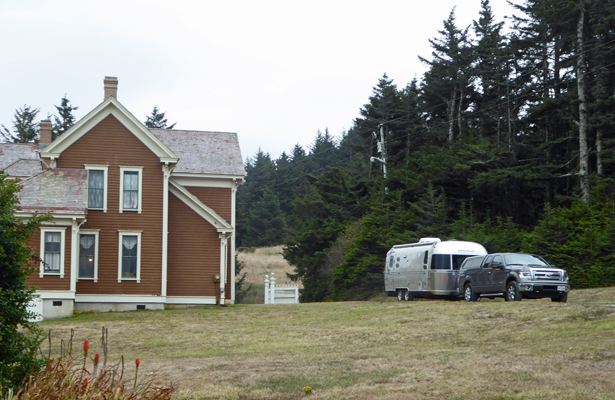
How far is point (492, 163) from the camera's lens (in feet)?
141

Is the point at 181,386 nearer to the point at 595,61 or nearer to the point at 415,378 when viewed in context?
the point at 415,378

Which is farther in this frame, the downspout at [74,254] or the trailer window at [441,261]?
the trailer window at [441,261]

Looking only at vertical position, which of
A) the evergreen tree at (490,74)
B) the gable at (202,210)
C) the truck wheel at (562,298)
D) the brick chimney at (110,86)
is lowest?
the truck wheel at (562,298)

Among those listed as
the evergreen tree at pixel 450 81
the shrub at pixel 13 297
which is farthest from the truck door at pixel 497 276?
the evergreen tree at pixel 450 81

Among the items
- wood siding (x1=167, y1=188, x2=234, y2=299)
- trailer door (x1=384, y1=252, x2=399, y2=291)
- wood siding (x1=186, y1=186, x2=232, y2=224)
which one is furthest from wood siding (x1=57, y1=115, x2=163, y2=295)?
trailer door (x1=384, y1=252, x2=399, y2=291)

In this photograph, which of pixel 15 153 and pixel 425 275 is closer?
pixel 425 275

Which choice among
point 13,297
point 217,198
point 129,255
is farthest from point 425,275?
point 13,297

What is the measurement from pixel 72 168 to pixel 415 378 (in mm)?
21464

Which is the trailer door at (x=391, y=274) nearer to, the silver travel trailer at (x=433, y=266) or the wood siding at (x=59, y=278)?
the silver travel trailer at (x=433, y=266)

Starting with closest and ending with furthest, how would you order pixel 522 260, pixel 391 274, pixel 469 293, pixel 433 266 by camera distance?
1. pixel 522 260
2. pixel 469 293
3. pixel 433 266
4. pixel 391 274

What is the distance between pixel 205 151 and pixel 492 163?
18.7m

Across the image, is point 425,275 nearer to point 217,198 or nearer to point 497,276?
point 497,276

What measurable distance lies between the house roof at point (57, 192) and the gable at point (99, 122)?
132 centimetres

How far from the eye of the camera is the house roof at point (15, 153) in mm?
35031
